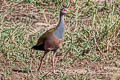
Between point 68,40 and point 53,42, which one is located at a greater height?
point 53,42

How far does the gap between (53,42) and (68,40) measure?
4.81 ft

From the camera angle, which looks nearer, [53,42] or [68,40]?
[53,42]

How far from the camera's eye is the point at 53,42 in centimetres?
817

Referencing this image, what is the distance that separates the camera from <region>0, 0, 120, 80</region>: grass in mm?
8383

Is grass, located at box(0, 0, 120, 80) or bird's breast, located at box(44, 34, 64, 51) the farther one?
grass, located at box(0, 0, 120, 80)

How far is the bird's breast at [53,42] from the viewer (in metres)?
8.14

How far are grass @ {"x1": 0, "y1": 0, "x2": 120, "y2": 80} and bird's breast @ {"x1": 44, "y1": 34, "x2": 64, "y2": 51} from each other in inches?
18.4

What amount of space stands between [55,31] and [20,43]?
53.3 inches

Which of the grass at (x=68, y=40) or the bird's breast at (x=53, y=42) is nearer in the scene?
the bird's breast at (x=53, y=42)

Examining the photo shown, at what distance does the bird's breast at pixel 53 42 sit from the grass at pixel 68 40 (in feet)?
1.54

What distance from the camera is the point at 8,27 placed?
10023mm

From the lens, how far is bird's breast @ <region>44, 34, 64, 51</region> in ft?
26.7

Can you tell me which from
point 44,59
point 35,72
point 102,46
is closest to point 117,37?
point 102,46

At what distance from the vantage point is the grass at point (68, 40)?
8.38 meters
